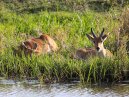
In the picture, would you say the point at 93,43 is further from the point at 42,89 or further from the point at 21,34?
the point at 42,89

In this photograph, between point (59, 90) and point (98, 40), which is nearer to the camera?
point (59, 90)

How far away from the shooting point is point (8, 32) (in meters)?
16.0

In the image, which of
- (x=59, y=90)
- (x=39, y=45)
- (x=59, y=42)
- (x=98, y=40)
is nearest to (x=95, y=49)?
(x=98, y=40)

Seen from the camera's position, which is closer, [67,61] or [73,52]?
[67,61]

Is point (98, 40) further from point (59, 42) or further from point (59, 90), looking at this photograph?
point (59, 90)

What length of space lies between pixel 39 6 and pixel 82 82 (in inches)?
288

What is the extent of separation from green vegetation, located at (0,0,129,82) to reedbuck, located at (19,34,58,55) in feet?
0.64

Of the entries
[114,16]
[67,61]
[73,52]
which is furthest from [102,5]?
[67,61]

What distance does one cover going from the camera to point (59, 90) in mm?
11773

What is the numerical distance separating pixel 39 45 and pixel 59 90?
11.7 feet

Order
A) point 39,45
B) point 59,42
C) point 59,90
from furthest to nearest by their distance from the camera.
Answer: point 59,42
point 39,45
point 59,90

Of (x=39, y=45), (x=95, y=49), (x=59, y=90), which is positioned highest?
(x=39, y=45)

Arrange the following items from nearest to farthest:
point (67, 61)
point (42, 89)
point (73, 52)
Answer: point (42, 89) → point (67, 61) → point (73, 52)

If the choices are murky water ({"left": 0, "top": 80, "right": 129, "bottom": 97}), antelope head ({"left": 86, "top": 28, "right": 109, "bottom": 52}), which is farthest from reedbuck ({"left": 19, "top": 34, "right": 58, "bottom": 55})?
murky water ({"left": 0, "top": 80, "right": 129, "bottom": 97})
